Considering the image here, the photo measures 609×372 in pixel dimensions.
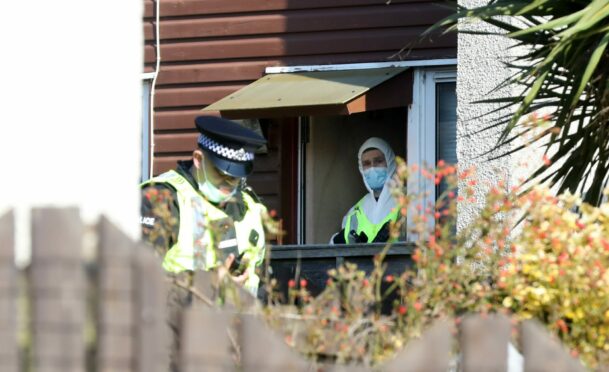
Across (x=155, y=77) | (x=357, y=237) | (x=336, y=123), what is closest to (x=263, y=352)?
(x=357, y=237)

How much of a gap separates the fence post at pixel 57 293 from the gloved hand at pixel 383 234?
6807mm

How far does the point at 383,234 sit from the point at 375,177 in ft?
3.35

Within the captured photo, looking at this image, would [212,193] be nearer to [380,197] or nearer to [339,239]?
[339,239]

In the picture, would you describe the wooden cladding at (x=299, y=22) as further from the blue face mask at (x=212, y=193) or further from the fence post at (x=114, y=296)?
the fence post at (x=114, y=296)

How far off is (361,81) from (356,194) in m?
1.25

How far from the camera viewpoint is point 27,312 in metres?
3.48

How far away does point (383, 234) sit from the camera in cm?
1024

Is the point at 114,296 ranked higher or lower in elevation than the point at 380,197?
lower

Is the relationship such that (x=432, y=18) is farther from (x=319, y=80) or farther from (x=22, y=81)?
(x=22, y=81)

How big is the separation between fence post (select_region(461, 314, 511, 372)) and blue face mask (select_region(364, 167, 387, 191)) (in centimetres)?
766

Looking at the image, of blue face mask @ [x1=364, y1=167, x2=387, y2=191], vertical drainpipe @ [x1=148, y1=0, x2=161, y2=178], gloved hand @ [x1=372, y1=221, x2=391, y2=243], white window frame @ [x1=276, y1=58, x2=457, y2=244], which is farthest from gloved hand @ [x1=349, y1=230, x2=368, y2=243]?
vertical drainpipe @ [x1=148, y1=0, x2=161, y2=178]

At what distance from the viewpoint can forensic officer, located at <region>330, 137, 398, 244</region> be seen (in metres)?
10.5

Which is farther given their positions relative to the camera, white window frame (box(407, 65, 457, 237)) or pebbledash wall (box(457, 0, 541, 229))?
white window frame (box(407, 65, 457, 237))

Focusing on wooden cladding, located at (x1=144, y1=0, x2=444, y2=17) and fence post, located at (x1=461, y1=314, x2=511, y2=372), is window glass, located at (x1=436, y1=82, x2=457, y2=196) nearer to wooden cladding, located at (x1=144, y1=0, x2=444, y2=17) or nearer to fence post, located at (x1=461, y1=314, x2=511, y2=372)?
wooden cladding, located at (x1=144, y1=0, x2=444, y2=17)
